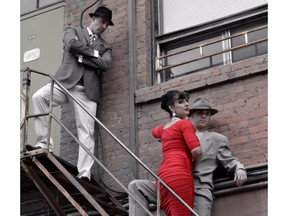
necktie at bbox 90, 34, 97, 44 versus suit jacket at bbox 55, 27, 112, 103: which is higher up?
necktie at bbox 90, 34, 97, 44

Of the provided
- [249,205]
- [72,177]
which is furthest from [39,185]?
[249,205]

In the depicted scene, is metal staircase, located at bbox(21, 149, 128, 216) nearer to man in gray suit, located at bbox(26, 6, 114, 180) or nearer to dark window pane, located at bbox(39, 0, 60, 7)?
man in gray suit, located at bbox(26, 6, 114, 180)

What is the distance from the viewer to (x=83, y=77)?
1059cm

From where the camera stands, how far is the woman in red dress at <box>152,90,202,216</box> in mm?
9062

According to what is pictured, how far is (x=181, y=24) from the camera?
36.4 ft

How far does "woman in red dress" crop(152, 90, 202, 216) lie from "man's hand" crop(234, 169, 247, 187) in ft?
1.50

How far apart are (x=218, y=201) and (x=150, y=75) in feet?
7.13

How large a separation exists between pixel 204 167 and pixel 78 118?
173cm

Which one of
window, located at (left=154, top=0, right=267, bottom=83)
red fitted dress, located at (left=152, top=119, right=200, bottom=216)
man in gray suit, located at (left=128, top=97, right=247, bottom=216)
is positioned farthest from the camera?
window, located at (left=154, top=0, right=267, bottom=83)

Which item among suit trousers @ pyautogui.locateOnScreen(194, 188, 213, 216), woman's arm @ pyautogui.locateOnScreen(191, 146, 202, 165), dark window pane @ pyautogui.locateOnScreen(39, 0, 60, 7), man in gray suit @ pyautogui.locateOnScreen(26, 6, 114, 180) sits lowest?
suit trousers @ pyautogui.locateOnScreen(194, 188, 213, 216)

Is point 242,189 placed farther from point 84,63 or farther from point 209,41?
point 84,63

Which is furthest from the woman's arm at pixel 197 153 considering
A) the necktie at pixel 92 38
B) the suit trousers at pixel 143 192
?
the necktie at pixel 92 38

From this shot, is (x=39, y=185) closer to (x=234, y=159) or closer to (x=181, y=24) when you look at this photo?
(x=234, y=159)

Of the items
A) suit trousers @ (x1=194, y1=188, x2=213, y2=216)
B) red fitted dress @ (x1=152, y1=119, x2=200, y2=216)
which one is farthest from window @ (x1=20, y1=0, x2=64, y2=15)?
suit trousers @ (x1=194, y1=188, x2=213, y2=216)
